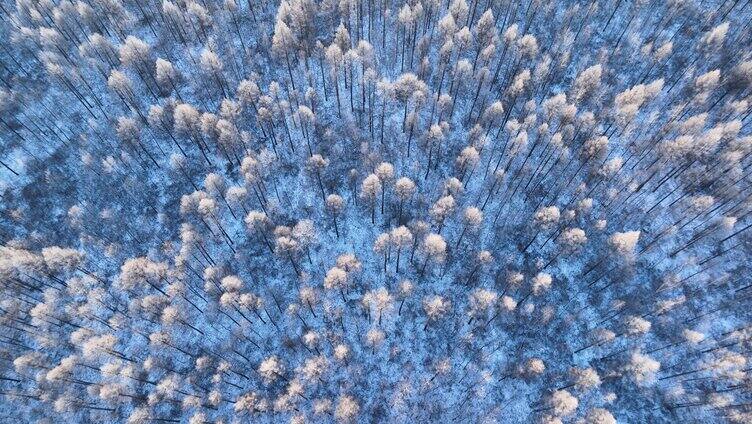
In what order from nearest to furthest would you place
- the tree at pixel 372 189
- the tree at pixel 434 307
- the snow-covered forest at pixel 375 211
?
the snow-covered forest at pixel 375 211 → the tree at pixel 434 307 → the tree at pixel 372 189

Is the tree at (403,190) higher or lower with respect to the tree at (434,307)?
higher

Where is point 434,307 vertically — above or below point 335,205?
below

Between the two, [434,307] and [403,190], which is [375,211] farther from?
[434,307]

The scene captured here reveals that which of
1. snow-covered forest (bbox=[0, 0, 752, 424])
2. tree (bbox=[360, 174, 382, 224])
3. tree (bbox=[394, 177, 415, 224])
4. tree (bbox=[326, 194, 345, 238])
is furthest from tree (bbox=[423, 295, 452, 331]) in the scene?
tree (bbox=[326, 194, 345, 238])

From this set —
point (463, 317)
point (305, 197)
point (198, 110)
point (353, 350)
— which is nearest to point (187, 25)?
point (198, 110)

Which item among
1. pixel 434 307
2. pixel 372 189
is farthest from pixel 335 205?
pixel 434 307

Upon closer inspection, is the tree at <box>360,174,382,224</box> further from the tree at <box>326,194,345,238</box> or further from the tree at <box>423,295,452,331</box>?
the tree at <box>423,295,452,331</box>

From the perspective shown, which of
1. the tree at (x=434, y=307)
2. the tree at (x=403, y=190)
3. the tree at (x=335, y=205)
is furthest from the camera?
the tree at (x=403, y=190)

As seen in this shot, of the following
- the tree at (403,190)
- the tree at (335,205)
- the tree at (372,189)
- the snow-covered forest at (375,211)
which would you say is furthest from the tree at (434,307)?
the tree at (335,205)

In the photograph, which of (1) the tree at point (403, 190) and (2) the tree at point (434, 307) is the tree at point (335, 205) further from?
(2) the tree at point (434, 307)
